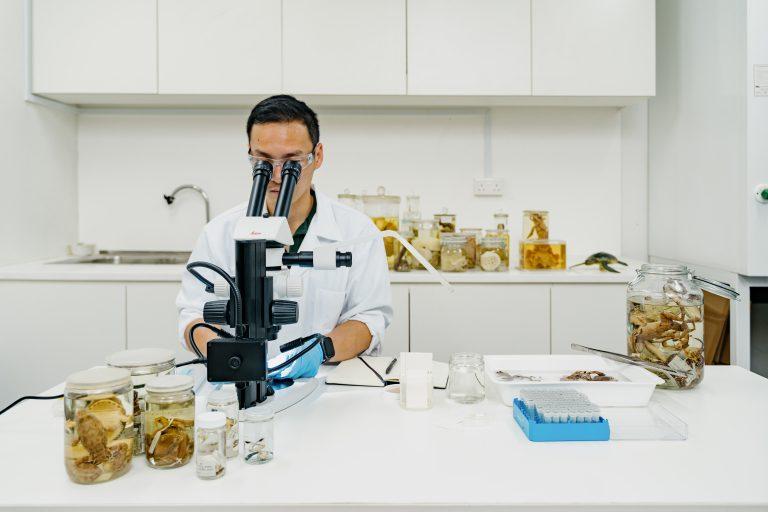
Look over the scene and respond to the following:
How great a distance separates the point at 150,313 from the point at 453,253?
4.05 feet

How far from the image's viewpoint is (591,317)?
2406 millimetres

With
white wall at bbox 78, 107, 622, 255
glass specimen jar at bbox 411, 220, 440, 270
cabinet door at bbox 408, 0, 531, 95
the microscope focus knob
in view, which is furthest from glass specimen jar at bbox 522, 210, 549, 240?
the microscope focus knob

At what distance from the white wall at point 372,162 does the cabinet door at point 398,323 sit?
656 mm

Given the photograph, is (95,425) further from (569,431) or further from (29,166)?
(29,166)

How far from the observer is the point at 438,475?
0.83 metres

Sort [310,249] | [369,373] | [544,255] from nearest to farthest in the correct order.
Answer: [369,373] → [310,249] → [544,255]

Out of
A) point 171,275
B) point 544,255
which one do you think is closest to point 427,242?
point 544,255

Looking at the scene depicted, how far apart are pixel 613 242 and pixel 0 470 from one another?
9.01 feet

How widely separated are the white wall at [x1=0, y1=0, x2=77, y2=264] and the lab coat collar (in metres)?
1.43

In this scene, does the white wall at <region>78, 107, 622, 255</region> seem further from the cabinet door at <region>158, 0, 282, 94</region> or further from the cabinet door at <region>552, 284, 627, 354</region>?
the cabinet door at <region>552, 284, 627, 354</region>

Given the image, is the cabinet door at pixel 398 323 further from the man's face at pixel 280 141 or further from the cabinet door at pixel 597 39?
the cabinet door at pixel 597 39

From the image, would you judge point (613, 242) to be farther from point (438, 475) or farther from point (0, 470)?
point (0, 470)

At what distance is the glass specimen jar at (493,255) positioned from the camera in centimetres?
250

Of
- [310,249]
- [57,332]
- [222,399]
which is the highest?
[310,249]
